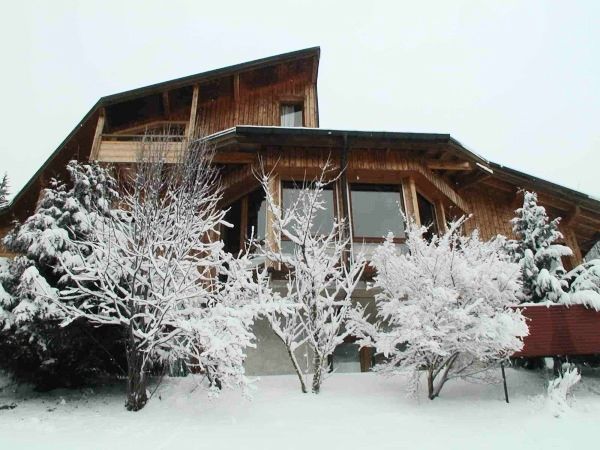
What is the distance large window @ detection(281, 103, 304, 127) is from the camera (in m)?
17.2

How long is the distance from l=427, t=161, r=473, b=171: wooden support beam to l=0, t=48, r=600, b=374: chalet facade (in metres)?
0.03

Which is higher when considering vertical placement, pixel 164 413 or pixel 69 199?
pixel 69 199

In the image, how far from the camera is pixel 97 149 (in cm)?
1345

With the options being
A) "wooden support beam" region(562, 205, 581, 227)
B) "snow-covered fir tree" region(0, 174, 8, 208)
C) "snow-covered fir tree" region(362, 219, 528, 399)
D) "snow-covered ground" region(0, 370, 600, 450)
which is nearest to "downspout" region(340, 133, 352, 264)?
"snow-covered fir tree" region(362, 219, 528, 399)

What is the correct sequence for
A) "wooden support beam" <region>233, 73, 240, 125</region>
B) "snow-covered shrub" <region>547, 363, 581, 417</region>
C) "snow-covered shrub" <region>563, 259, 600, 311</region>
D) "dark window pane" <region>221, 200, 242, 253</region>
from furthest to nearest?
"wooden support beam" <region>233, 73, 240, 125</region>, "dark window pane" <region>221, 200, 242, 253</region>, "snow-covered shrub" <region>563, 259, 600, 311</region>, "snow-covered shrub" <region>547, 363, 581, 417</region>

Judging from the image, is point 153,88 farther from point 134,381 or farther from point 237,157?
point 134,381

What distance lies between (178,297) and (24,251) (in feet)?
11.5

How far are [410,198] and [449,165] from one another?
1.97 m

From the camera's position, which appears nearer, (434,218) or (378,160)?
(378,160)

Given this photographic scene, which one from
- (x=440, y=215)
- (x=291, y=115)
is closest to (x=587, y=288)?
(x=440, y=215)

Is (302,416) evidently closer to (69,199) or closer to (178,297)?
(178,297)

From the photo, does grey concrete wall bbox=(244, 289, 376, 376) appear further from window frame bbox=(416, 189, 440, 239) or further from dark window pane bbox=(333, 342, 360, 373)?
window frame bbox=(416, 189, 440, 239)

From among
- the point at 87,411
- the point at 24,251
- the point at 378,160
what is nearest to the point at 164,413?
the point at 87,411

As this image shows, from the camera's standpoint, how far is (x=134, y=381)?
7.35 m
